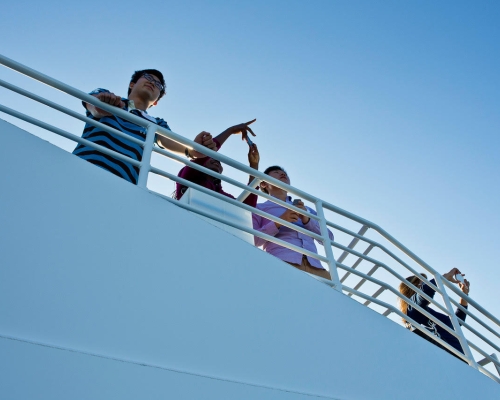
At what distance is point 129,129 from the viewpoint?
2.44 meters

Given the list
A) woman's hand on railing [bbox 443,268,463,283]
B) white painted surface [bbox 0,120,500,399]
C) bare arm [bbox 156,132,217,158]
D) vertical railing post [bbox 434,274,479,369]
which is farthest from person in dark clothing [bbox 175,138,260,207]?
woman's hand on railing [bbox 443,268,463,283]

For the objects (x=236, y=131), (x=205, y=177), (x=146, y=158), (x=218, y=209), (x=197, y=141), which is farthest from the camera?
(x=236, y=131)

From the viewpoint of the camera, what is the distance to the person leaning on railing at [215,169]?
8.78 feet

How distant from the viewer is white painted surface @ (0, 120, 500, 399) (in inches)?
51.2

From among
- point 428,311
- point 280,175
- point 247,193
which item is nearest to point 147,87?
point 247,193

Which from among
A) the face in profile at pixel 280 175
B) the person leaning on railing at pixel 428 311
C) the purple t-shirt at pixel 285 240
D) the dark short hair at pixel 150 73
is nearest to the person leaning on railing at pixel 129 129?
the dark short hair at pixel 150 73

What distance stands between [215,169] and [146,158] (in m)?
0.79

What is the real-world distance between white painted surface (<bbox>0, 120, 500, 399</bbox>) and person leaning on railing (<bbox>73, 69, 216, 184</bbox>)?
34cm

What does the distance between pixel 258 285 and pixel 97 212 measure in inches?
27.9

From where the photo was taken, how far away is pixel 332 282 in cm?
227

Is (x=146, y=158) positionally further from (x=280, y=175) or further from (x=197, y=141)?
(x=280, y=175)

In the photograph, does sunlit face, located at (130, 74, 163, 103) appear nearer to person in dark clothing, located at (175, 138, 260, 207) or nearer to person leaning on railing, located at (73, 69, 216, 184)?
person leaning on railing, located at (73, 69, 216, 184)

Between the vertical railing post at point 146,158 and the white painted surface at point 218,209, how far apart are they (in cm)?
35

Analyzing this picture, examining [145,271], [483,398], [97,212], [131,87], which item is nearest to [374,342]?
[483,398]
